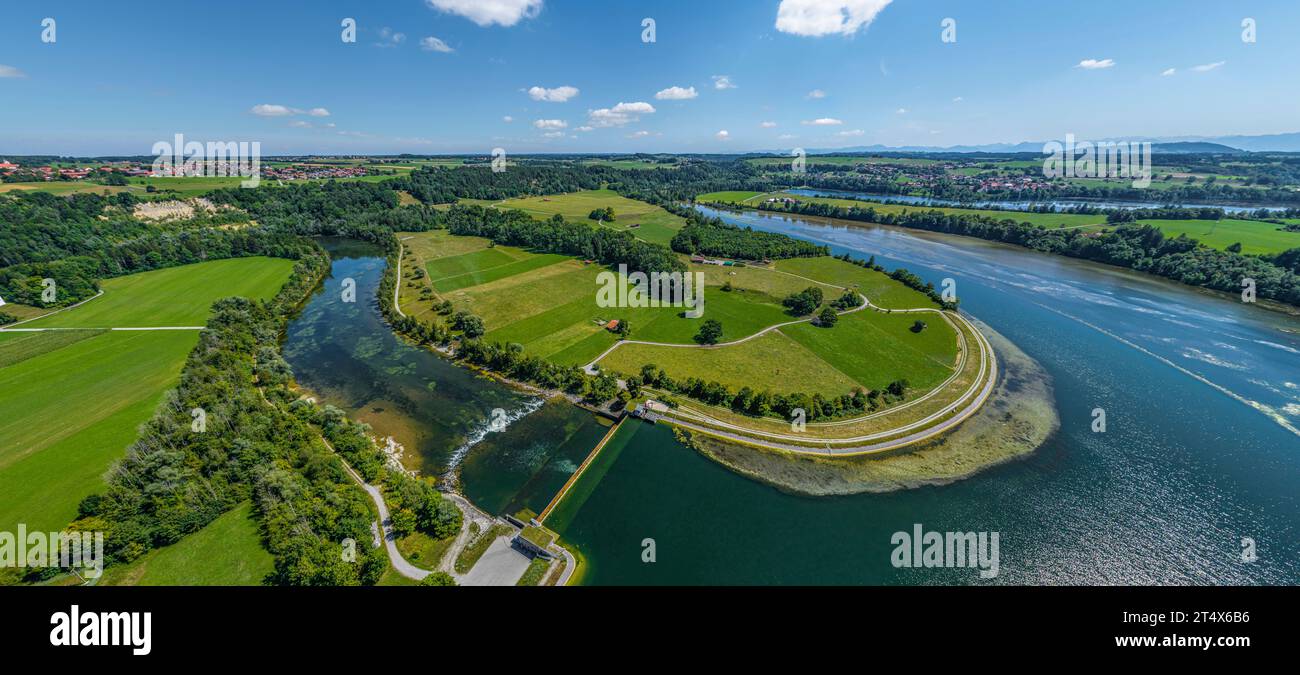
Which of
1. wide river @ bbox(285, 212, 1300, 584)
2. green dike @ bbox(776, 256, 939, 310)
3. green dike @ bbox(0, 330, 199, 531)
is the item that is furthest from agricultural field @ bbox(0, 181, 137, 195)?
green dike @ bbox(776, 256, 939, 310)

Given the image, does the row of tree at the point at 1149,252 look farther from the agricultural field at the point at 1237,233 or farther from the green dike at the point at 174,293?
the green dike at the point at 174,293

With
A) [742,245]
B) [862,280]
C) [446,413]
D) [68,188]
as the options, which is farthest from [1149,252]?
[68,188]

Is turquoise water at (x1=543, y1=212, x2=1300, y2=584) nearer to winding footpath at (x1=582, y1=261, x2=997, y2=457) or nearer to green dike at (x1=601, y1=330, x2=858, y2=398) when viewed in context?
winding footpath at (x1=582, y1=261, x2=997, y2=457)

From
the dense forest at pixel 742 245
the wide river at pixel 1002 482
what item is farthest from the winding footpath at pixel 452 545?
the dense forest at pixel 742 245

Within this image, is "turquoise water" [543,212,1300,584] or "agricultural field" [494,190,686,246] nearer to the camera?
"turquoise water" [543,212,1300,584]
